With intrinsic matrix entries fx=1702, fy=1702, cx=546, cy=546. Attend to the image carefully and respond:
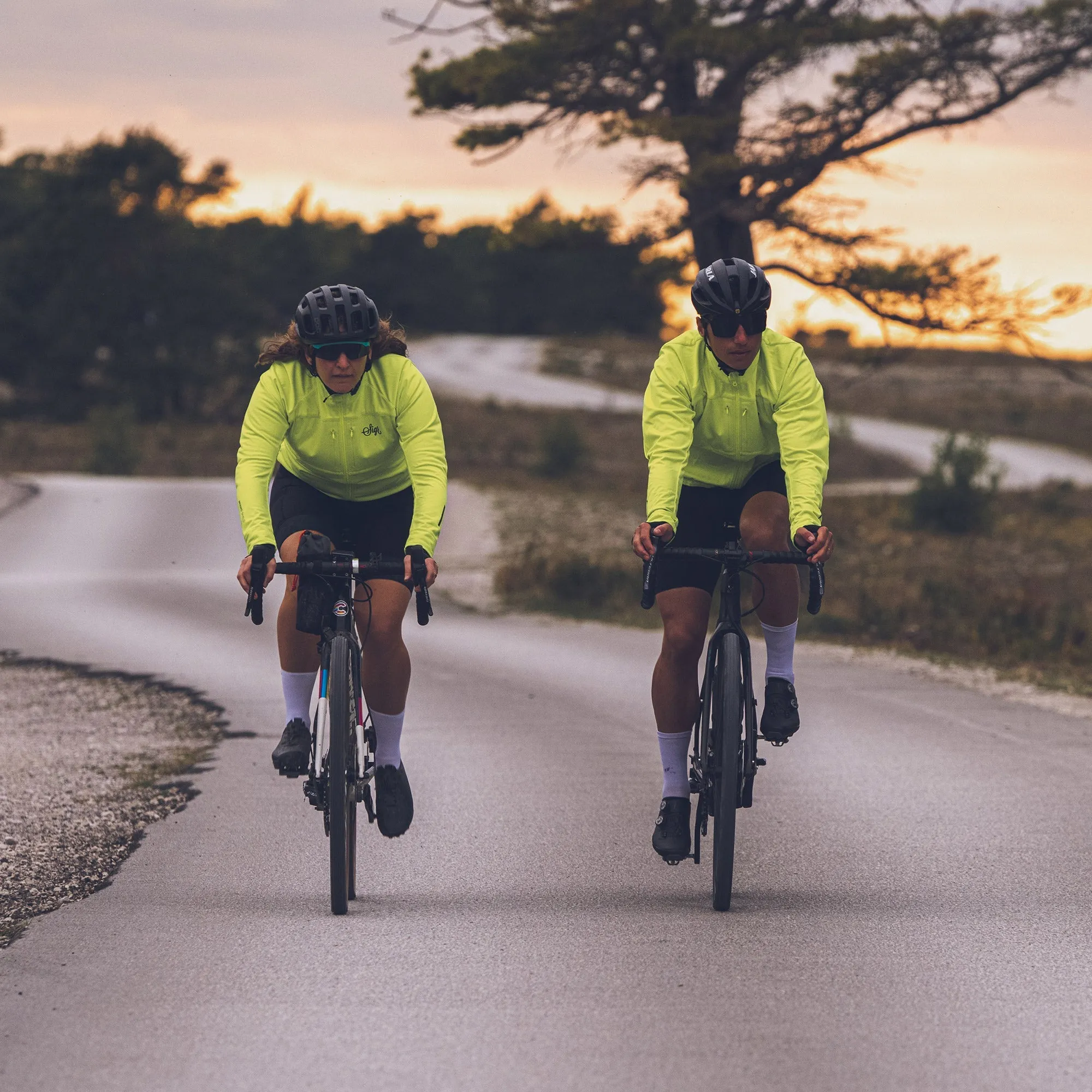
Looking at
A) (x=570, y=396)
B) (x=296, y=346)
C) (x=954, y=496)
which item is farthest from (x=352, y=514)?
(x=570, y=396)

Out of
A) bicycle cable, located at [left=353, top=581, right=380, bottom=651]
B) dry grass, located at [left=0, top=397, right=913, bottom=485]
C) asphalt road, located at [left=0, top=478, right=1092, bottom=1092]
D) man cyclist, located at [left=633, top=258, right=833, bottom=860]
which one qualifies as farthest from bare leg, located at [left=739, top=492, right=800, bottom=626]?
dry grass, located at [left=0, top=397, right=913, bottom=485]

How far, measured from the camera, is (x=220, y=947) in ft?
17.3

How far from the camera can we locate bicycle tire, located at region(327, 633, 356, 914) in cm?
565

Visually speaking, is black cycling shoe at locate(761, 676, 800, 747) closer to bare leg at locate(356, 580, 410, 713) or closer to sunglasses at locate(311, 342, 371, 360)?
bare leg at locate(356, 580, 410, 713)

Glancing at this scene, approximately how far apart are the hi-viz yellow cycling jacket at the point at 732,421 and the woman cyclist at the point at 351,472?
2.71 ft

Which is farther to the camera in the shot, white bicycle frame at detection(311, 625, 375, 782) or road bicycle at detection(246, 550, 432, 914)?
white bicycle frame at detection(311, 625, 375, 782)

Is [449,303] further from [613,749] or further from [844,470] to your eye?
[613,749]

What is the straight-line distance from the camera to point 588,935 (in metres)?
5.47

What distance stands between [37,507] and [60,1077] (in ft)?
85.6

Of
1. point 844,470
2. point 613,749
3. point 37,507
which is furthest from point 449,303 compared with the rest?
point 613,749

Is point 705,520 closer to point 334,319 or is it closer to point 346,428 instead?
point 346,428

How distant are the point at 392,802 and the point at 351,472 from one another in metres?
1.22

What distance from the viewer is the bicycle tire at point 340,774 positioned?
18.5ft

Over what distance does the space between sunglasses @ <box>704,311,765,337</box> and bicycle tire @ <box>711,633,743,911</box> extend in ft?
3.51
